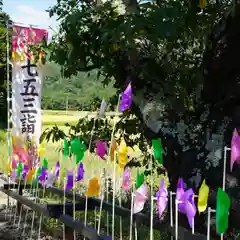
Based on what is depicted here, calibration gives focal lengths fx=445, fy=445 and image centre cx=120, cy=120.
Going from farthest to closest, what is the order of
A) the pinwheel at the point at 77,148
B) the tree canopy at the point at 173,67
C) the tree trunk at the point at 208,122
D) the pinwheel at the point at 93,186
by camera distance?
the pinwheel at the point at 77,148
the pinwheel at the point at 93,186
the tree trunk at the point at 208,122
the tree canopy at the point at 173,67

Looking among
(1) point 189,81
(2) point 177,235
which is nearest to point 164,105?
(1) point 189,81

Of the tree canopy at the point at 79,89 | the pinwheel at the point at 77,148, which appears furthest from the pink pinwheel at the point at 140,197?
the tree canopy at the point at 79,89

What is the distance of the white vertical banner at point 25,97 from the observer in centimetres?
606

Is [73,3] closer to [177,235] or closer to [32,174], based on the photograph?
[177,235]

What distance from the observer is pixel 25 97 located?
608 centimetres

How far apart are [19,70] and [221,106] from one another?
375cm

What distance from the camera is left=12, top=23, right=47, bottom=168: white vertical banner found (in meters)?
6.06

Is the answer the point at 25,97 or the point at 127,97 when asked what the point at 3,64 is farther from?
the point at 127,97

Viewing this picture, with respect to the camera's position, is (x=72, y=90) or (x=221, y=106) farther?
(x=72, y=90)

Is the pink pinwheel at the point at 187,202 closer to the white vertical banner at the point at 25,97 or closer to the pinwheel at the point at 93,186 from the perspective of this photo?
the pinwheel at the point at 93,186

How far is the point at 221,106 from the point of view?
10.0 feet

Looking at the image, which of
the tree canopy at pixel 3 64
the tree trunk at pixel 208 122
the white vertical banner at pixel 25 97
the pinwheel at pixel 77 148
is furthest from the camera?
the tree canopy at pixel 3 64

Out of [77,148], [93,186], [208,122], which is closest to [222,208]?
[208,122]

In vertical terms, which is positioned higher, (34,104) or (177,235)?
(34,104)
